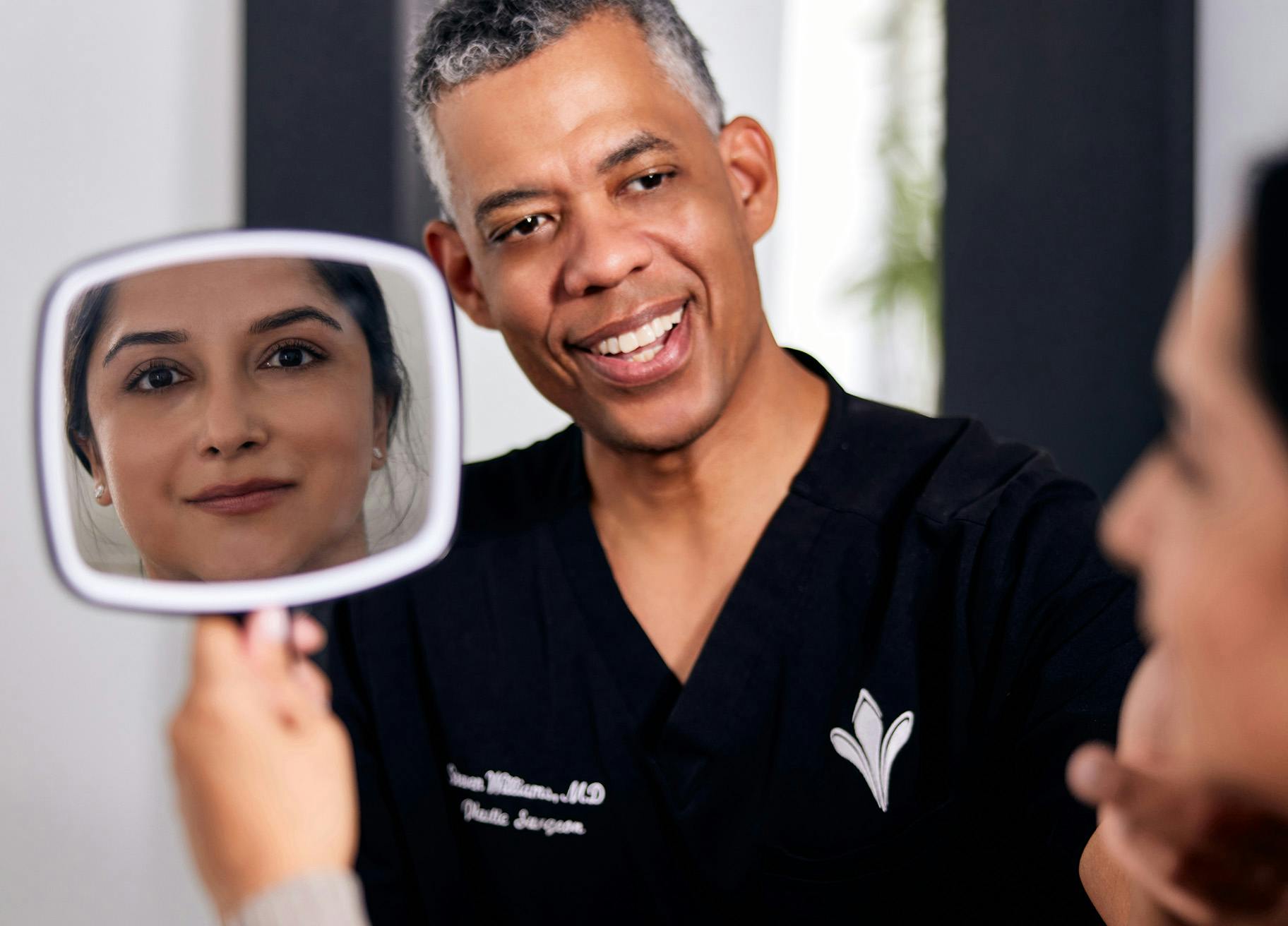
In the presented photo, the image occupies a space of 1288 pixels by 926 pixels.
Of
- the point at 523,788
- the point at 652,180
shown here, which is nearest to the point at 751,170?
the point at 652,180

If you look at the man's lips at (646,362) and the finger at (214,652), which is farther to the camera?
the man's lips at (646,362)

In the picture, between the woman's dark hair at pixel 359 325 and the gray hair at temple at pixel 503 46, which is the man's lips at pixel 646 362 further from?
the woman's dark hair at pixel 359 325

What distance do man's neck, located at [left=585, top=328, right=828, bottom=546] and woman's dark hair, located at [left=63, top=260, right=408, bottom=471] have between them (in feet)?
1.82

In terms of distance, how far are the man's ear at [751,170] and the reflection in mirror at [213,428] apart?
2.39 ft

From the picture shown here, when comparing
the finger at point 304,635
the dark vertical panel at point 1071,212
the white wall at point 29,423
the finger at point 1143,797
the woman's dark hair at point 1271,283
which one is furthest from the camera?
the dark vertical panel at point 1071,212

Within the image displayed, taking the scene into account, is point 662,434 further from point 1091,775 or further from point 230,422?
point 1091,775

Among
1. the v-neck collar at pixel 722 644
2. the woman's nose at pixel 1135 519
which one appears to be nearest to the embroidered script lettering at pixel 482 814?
the v-neck collar at pixel 722 644

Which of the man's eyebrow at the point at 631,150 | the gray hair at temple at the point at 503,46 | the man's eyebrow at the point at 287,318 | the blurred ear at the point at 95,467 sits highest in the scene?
the gray hair at temple at the point at 503,46

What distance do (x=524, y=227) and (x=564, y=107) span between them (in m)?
0.12

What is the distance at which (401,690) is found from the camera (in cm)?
118

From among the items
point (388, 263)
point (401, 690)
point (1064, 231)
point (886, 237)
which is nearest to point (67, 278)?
point (388, 263)

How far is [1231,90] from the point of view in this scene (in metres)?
1.43

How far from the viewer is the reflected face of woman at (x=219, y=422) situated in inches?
23.8

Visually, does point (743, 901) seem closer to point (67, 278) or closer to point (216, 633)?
point (216, 633)
